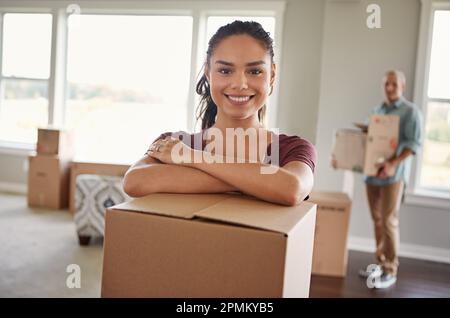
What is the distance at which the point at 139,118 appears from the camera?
5.30 metres

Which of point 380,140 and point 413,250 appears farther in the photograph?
point 413,250

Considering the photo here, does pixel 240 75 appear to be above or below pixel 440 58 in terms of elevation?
below

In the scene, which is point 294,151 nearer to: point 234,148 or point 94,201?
point 234,148

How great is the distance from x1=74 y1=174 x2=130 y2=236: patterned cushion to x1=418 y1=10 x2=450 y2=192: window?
2.81 meters

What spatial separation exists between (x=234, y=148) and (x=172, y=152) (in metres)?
0.14

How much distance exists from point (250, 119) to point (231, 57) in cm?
14

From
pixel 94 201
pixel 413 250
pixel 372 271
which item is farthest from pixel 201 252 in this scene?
pixel 413 250

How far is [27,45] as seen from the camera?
5.70 metres

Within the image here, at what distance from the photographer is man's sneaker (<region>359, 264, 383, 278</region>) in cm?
346

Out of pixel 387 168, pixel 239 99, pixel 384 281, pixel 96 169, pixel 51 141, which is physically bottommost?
pixel 384 281

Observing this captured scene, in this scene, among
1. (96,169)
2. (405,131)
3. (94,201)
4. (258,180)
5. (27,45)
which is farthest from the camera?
(27,45)

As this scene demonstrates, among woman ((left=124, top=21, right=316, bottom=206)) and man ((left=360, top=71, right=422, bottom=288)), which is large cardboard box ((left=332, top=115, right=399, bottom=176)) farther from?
woman ((left=124, top=21, right=316, bottom=206))
